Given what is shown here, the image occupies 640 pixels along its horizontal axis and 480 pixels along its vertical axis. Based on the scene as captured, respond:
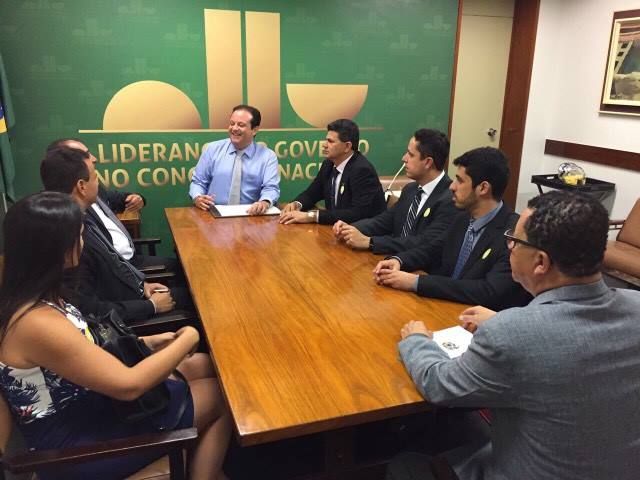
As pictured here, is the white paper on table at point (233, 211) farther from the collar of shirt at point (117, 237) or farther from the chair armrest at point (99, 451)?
the chair armrest at point (99, 451)

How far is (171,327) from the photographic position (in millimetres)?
1925

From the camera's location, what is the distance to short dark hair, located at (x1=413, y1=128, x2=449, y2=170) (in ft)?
8.25

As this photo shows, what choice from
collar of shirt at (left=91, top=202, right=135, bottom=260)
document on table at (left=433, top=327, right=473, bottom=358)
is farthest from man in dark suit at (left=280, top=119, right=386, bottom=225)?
document on table at (left=433, top=327, right=473, bottom=358)

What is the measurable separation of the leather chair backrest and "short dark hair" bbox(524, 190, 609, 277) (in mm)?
3179

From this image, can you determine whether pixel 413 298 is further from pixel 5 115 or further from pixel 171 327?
pixel 5 115

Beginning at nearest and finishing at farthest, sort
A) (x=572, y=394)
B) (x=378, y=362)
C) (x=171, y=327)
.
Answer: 1. (x=572, y=394)
2. (x=378, y=362)
3. (x=171, y=327)

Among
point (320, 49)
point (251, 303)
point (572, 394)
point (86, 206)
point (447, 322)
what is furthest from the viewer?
point (320, 49)

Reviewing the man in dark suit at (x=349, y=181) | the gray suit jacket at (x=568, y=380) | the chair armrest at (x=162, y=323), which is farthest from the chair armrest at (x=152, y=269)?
the gray suit jacket at (x=568, y=380)

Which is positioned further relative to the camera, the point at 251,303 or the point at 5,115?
the point at 5,115

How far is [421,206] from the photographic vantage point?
258cm

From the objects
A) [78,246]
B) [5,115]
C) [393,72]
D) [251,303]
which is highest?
[393,72]

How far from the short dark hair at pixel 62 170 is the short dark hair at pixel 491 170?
153 cm

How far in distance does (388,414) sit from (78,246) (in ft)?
2.91

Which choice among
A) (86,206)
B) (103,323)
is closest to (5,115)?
(86,206)
